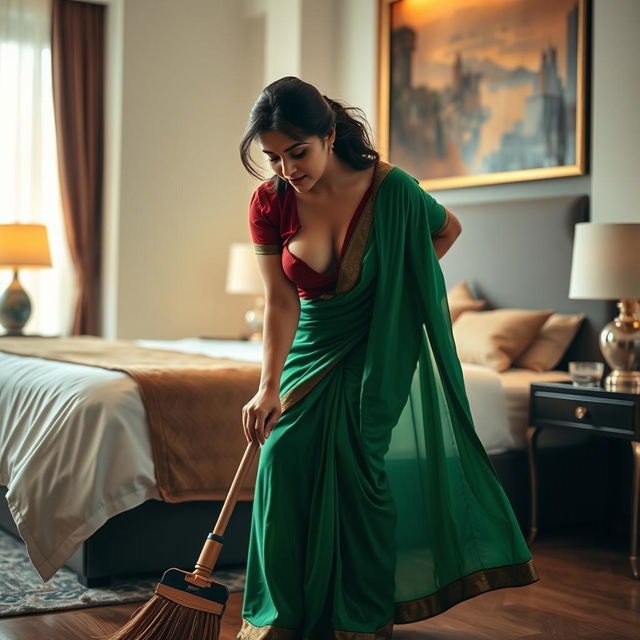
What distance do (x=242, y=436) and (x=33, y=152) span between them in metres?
3.87

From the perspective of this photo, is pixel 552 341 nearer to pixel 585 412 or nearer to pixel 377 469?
pixel 585 412

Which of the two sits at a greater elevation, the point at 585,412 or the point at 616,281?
the point at 616,281

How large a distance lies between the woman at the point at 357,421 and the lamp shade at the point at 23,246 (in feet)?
12.2

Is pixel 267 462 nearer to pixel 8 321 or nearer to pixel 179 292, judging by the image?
pixel 8 321

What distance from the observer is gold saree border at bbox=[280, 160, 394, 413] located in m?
2.39

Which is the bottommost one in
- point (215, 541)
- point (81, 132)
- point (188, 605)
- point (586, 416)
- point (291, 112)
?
point (188, 605)

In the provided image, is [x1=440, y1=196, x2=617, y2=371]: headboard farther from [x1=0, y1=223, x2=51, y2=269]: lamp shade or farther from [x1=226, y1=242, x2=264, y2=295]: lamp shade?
[x1=0, y1=223, x2=51, y2=269]: lamp shade

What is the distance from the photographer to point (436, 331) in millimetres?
2436

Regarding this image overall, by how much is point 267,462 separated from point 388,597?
0.44 metres

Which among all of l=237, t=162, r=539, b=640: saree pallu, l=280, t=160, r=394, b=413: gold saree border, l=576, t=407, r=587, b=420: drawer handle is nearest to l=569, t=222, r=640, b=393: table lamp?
l=576, t=407, r=587, b=420: drawer handle

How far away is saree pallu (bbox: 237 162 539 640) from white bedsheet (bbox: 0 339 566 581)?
77 cm

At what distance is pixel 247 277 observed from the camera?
6.32 meters

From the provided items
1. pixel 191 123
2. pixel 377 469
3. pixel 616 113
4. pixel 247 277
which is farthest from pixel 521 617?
pixel 191 123

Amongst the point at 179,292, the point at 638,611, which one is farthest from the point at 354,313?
the point at 179,292
